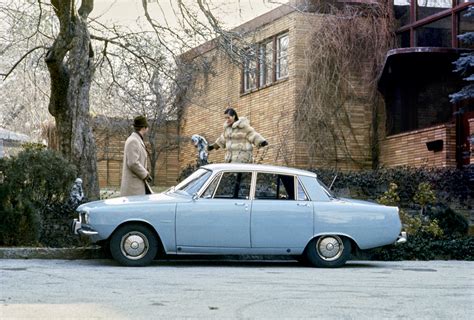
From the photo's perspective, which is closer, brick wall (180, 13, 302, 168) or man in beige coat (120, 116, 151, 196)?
man in beige coat (120, 116, 151, 196)

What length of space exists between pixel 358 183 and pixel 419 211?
1.93 m

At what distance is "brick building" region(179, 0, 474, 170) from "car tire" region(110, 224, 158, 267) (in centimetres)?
982

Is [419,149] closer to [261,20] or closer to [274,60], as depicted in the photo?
[274,60]

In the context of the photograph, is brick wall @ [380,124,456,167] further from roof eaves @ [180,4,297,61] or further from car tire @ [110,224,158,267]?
car tire @ [110,224,158,267]

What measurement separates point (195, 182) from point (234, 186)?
0.52 m

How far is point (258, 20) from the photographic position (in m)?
27.5

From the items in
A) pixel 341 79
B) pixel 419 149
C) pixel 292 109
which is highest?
pixel 341 79

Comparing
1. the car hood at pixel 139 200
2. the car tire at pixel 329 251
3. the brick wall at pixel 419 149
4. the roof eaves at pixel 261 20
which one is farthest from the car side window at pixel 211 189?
the roof eaves at pixel 261 20

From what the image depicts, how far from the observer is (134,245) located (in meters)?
12.5

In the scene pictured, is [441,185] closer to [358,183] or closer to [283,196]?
[358,183]

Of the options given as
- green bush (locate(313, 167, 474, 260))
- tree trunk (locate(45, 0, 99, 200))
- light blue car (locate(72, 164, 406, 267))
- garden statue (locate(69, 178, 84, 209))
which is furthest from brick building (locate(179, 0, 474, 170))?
light blue car (locate(72, 164, 406, 267))

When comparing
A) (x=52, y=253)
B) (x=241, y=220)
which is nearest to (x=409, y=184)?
(x=241, y=220)

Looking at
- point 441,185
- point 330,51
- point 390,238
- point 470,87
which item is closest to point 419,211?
point 441,185

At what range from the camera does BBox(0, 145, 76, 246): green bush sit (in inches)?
542
